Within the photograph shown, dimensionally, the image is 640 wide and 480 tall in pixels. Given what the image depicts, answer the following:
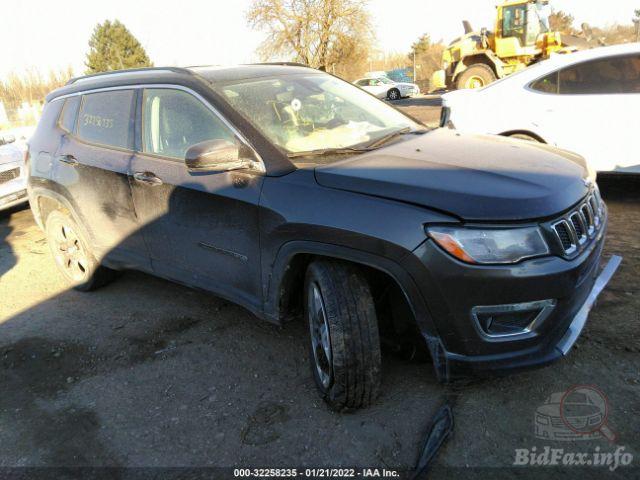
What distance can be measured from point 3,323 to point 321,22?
3358 centimetres

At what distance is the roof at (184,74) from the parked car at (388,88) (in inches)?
870

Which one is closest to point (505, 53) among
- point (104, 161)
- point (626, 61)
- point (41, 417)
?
point (626, 61)

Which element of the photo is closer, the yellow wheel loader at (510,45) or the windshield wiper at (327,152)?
the windshield wiper at (327,152)

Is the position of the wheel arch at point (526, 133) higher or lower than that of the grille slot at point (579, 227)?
lower

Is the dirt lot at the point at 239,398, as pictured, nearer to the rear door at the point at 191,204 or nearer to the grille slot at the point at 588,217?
the rear door at the point at 191,204

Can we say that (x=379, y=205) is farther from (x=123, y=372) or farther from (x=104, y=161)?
(x=104, y=161)

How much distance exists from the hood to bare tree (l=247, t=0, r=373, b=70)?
32.8 metres

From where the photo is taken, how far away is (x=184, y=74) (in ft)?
10.5

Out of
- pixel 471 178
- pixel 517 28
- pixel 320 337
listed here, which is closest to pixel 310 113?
pixel 471 178

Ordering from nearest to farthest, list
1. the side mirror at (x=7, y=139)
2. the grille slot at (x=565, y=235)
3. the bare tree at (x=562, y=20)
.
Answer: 1. the grille slot at (x=565, y=235)
2. the side mirror at (x=7, y=139)
3. the bare tree at (x=562, y=20)

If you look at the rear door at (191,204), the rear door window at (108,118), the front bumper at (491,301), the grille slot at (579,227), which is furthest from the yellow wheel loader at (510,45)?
the front bumper at (491,301)

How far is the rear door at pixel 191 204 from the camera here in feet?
9.23

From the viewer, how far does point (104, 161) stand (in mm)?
3623

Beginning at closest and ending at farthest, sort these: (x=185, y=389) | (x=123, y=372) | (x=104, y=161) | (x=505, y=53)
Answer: (x=185, y=389), (x=123, y=372), (x=104, y=161), (x=505, y=53)
